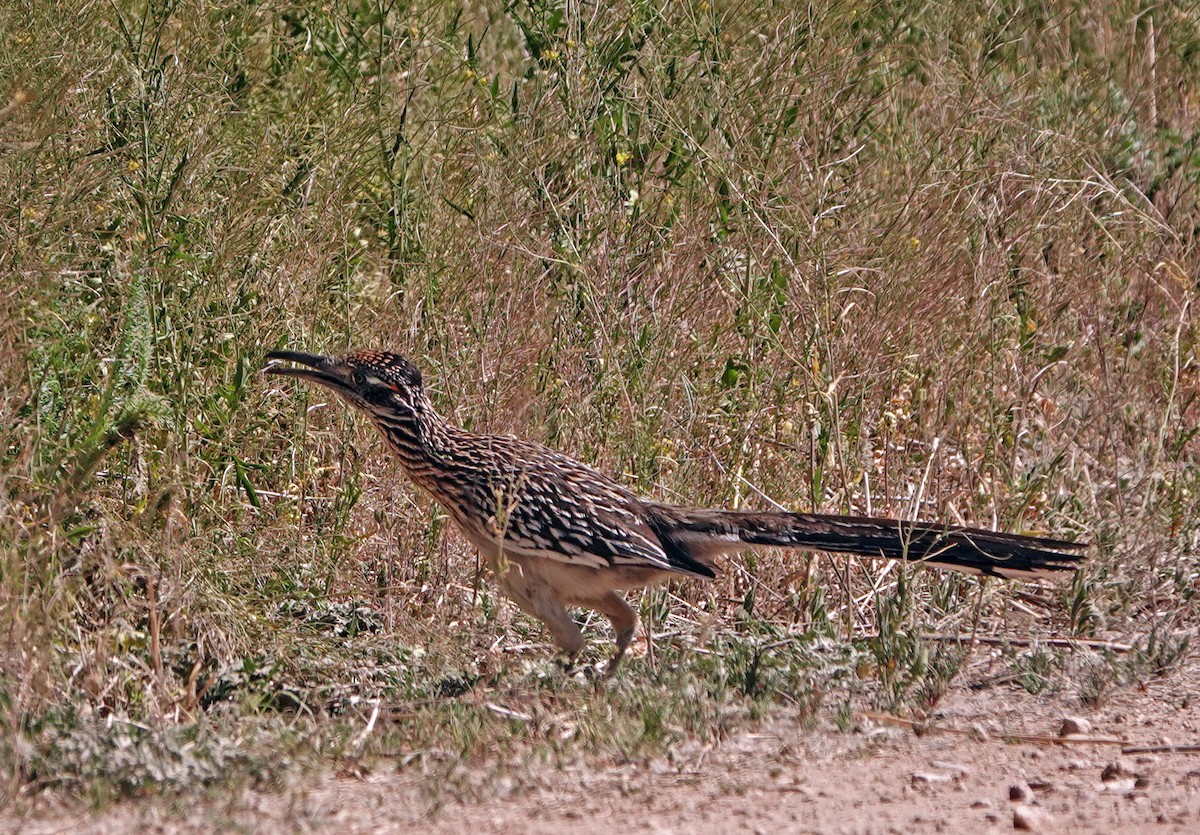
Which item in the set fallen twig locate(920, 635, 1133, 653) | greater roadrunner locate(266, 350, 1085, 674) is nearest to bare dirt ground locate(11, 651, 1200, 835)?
fallen twig locate(920, 635, 1133, 653)

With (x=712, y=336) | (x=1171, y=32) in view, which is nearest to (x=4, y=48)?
(x=712, y=336)

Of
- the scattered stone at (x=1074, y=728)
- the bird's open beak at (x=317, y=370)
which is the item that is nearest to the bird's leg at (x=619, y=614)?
the bird's open beak at (x=317, y=370)

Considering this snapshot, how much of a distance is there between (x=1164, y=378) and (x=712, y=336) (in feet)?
6.92

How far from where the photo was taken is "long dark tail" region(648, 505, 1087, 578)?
5527 millimetres

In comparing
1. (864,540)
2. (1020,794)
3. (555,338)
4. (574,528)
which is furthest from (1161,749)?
(555,338)

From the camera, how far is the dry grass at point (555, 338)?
17.6ft

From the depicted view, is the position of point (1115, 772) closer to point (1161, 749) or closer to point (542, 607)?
point (1161, 749)

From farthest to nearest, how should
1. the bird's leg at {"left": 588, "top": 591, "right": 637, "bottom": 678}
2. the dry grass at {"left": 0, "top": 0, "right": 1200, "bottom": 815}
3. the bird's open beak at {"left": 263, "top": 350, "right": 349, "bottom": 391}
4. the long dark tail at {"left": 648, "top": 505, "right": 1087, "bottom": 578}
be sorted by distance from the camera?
the bird's open beak at {"left": 263, "top": 350, "right": 349, "bottom": 391}, the bird's leg at {"left": 588, "top": 591, "right": 637, "bottom": 678}, the long dark tail at {"left": 648, "top": 505, "right": 1087, "bottom": 578}, the dry grass at {"left": 0, "top": 0, "right": 1200, "bottom": 815}

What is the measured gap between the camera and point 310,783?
14.1 ft

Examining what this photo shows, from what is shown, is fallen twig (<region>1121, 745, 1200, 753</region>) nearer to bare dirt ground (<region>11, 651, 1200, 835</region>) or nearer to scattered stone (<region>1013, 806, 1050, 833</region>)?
bare dirt ground (<region>11, 651, 1200, 835</region>)

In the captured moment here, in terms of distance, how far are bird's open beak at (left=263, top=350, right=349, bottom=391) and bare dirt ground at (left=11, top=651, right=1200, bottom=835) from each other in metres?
1.88

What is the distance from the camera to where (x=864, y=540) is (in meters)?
5.65

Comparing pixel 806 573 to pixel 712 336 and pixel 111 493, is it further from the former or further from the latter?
pixel 111 493

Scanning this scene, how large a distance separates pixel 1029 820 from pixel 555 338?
326 centimetres
